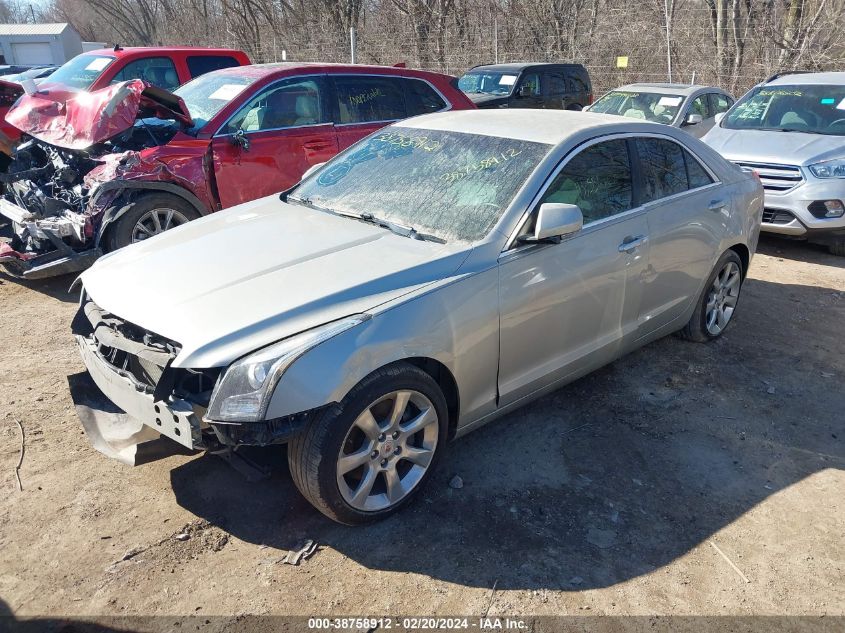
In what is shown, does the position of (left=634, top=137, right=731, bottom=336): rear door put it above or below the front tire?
above

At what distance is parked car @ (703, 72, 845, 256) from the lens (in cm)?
743

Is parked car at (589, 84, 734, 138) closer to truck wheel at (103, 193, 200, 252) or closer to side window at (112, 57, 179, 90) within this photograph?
side window at (112, 57, 179, 90)

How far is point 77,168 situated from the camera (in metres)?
6.35

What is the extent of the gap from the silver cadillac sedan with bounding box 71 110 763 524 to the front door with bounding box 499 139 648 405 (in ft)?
0.04

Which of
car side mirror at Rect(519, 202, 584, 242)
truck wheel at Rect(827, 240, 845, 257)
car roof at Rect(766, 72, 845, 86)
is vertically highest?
car side mirror at Rect(519, 202, 584, 242)

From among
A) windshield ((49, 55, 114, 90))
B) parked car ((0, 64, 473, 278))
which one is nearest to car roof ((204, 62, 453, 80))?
parked car ((0, 64, 473, 278))

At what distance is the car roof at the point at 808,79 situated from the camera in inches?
340

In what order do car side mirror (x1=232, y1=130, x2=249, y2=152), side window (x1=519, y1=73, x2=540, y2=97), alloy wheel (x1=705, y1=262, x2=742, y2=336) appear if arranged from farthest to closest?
side window (x1=519, y1=73, x2=540, y2=97)
car side mirror (x1=232, y1=130, x2=249, y2=152)
alloy wheel (x1=705, y1=262, x2=742, y2=336)

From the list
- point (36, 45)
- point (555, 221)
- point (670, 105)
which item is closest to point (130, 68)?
point (555, 221)

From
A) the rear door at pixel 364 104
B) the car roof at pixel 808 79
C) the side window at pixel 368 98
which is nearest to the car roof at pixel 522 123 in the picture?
the rear door at pixel 364 104

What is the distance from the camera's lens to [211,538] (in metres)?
3.11

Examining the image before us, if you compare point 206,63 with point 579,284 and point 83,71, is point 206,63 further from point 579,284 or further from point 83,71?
point 579,284

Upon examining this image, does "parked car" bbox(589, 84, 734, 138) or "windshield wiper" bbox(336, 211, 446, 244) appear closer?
"windshield wiper" bbox(336, 211, 446, 244)

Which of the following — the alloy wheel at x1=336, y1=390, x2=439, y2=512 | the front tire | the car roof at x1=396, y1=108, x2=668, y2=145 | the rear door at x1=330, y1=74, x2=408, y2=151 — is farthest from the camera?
the rear door at x1=330, y1=74, x2=408, y2=151
